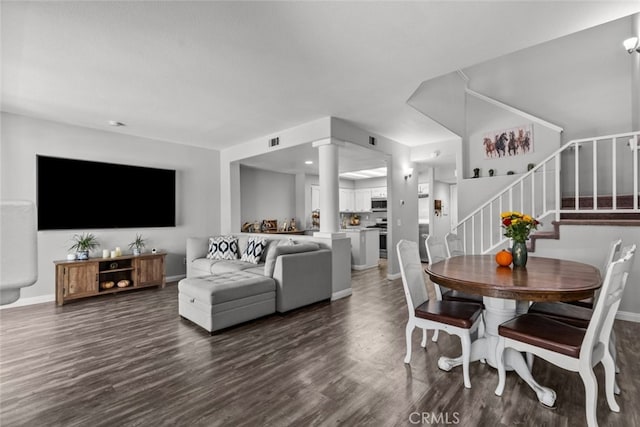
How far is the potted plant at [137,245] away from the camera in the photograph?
4945 mm

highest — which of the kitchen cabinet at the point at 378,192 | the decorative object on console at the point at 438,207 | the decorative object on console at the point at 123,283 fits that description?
the kitchen cabinet at the point at 378,192

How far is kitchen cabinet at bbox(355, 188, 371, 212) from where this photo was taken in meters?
9.69

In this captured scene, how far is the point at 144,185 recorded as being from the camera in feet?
17.2

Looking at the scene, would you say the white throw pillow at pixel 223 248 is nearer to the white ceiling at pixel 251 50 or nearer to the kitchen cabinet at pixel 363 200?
the white ceiling at pixel 251 50

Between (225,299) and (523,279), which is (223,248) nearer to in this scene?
(225,299)

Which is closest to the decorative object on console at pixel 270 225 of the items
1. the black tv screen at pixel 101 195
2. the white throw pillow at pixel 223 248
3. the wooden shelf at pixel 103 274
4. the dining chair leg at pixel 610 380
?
the white throw pillow at pixel 223 248

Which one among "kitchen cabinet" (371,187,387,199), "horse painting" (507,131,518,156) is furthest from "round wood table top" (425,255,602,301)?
"kitchen cabinet" (371,187,387,199)

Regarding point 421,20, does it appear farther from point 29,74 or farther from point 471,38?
point 29,74

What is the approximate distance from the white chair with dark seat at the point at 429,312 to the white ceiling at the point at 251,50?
1758 mm

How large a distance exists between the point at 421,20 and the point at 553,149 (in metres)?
4.33

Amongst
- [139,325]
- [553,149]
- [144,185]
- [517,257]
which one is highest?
[553,149]

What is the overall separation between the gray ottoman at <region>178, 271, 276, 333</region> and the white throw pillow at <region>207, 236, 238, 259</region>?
1365mm

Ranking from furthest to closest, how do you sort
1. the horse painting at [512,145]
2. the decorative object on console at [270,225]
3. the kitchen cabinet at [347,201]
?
1. the kitchen cabinet at [347,201]
2. the decorative object on console at [270,225]
3. the horse painting at [512,145]

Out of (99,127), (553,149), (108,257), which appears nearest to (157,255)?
(108,257)
